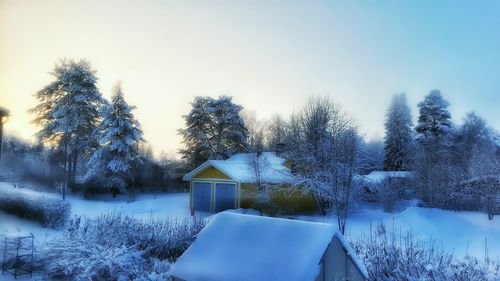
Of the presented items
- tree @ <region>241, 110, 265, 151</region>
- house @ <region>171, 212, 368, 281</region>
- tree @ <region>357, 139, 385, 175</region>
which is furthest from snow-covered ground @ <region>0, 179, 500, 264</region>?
tree @ <region>241, 110, 265, 151</region>

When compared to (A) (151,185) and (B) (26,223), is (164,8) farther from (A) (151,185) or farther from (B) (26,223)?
(A) (151,185)

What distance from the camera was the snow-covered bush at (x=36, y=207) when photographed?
6.38 m

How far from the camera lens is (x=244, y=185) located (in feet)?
61.1

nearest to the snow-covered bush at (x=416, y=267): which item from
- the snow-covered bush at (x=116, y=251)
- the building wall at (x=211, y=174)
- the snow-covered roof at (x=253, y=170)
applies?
the snow-covered bush at (x=116, y=251)

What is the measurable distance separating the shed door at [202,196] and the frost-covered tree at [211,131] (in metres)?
9.79

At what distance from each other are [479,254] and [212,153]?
22441mm

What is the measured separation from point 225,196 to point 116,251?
13.2 meters

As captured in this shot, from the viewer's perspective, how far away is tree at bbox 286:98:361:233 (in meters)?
13.5

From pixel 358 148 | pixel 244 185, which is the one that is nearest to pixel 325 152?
pixel 358 148

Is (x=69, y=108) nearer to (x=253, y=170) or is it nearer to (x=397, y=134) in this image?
(x=253, y=170)

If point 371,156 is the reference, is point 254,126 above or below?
above

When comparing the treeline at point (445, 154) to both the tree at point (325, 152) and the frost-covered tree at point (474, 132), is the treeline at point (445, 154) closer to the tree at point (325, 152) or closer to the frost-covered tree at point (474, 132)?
the frost-covered tree at point (474, 132)

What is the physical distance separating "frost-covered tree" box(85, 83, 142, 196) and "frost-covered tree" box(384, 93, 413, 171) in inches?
804

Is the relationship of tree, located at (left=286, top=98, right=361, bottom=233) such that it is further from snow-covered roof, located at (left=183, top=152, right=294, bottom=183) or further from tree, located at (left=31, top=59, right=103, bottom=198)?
tree, located at (left=31, top=59, right=103, bottom=198)
